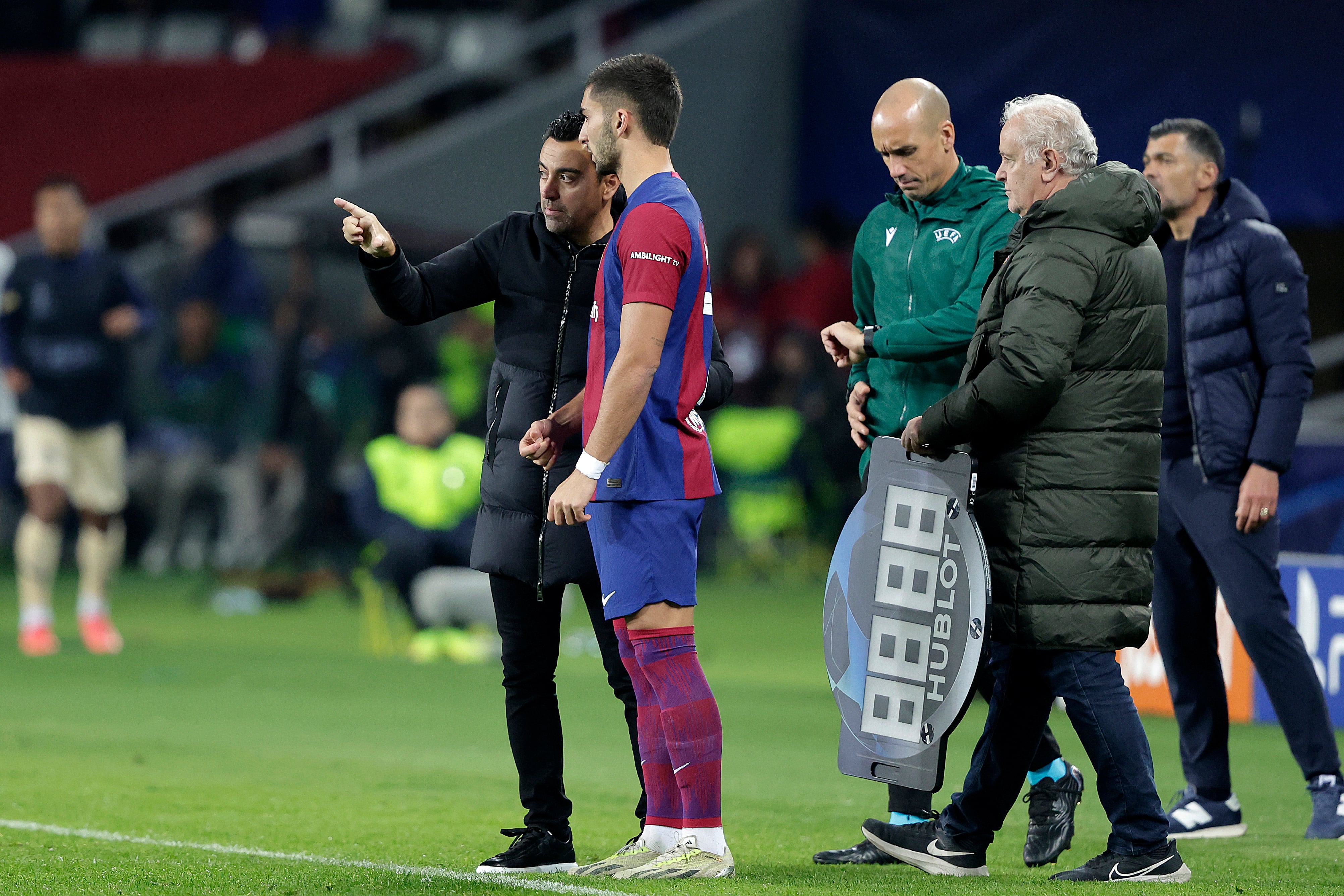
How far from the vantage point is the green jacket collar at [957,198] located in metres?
5.39

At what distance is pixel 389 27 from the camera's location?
20938 mm

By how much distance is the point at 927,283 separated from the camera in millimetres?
5359

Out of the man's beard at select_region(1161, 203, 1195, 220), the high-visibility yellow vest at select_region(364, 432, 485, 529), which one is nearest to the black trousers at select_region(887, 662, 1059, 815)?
the man's beard at select_region(1161, 203, 1195, 220)

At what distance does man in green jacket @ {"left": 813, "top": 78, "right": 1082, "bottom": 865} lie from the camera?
17.3ft

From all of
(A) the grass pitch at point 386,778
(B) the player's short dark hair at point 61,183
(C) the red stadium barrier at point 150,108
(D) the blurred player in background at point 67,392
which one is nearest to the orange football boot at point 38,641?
(D) the blurred player in background at point 67,392

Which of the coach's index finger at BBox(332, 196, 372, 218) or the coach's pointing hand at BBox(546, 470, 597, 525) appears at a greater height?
the coach's index finger at BBox(332, 196, 372, 218)

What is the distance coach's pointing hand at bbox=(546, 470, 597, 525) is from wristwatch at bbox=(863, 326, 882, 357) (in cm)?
100

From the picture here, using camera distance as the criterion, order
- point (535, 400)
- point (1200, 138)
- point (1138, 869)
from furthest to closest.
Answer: point (1200, 138) < point (535, 400) < point (1138, 869)

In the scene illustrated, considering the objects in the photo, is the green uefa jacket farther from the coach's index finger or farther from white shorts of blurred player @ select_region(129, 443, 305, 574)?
white shorts of blurred player @ select_region(129, 443, 305, 574)

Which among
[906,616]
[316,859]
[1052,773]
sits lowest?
[316,859]

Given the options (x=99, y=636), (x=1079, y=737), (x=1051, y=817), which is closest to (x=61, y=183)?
(x=99, y=636)

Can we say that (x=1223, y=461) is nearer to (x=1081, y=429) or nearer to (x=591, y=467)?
(x=1081, y=429)

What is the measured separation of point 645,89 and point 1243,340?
2400 millimetres

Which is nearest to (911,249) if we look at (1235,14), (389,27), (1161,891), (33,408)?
(1161,891)
